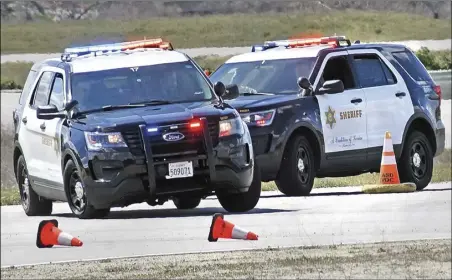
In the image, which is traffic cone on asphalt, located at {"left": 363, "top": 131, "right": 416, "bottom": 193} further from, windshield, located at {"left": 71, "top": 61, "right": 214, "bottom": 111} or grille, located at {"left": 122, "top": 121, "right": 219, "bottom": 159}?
grille, located at {"left": 122, "top": 121, "right": 219, "bottom": 159}

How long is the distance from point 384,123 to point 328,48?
757 millimetres

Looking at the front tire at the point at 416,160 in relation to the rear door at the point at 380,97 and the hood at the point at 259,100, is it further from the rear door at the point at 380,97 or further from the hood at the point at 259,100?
the hood at the point at 259,100

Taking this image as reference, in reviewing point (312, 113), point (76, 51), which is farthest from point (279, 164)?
point (76, 51)

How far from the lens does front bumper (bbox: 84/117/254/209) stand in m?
9.47

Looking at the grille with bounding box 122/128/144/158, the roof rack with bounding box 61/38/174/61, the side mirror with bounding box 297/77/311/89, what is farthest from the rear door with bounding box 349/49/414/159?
the grille with bounding box 122/128/144/158

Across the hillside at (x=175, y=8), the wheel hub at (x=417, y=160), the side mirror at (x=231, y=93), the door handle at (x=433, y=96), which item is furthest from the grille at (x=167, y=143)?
the wheel hub at (x=417, y=160)

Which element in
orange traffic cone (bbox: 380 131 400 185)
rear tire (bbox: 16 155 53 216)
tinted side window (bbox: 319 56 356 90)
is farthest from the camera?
orange traffic cone (bbox: 380 131 400 185)

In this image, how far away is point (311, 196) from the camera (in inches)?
460

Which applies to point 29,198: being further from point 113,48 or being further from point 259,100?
point 259,100

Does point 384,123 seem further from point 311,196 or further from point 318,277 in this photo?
point 318,277

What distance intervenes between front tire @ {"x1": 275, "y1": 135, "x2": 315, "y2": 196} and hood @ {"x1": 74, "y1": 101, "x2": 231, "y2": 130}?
1.21 m

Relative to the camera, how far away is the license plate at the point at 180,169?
945 centimetres

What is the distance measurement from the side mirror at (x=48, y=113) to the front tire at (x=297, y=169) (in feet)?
6.53

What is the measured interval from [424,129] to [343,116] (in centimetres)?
91
